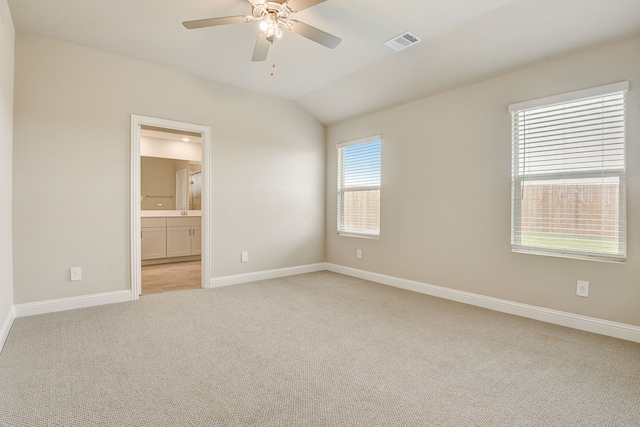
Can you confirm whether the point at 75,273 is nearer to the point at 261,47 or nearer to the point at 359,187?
the point at 261,47

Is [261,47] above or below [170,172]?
above

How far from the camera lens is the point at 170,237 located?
5969 mm

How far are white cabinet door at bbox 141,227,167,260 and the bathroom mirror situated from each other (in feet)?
2.98

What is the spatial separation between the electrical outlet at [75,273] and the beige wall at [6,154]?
438 millimetres

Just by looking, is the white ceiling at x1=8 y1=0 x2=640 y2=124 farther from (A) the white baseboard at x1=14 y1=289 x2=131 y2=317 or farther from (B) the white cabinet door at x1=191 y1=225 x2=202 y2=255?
(B) the white cabinet door at x1=191 y1=225 x2=202 y2=255

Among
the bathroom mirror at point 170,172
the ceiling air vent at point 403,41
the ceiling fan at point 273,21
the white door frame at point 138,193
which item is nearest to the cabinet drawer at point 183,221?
the bathroom mirror at point 170,172

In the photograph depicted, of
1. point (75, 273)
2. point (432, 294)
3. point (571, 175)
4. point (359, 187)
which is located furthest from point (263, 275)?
point (571, 175)

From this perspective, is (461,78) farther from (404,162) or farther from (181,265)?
(181,265)

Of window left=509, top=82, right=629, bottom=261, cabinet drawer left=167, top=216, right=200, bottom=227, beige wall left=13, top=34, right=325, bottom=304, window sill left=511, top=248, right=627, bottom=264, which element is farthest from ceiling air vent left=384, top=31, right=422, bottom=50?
cabinet drawer left=167, top=216, right=200, bottom=227

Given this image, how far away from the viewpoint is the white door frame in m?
3.55

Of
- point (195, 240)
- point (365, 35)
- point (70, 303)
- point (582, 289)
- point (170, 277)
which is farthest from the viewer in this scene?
point (195, 240)

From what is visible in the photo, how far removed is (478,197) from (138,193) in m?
3.70

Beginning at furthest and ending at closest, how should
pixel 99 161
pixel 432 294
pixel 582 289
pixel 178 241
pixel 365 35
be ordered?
1. pixel 178 241
2. pixel 432 294
3. pixel 99 161
4. pixel 365 35
5. pixel 582 289

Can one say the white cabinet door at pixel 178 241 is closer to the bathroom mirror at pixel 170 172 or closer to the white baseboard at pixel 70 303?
the bathroom mirror at pixel 170 172
